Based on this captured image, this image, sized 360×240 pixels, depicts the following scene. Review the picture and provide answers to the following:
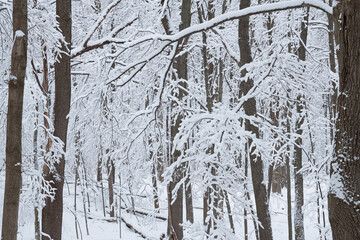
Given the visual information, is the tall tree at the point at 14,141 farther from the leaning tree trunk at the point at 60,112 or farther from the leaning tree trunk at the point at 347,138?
the leaning tree trunk at the point at 347,138

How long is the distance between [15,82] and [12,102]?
224 mm

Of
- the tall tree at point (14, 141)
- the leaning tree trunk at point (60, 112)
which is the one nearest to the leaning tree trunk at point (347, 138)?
the tall tree at point (14, 141)

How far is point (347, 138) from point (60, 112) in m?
4.43

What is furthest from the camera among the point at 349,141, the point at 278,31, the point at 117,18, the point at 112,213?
the point at 112,213

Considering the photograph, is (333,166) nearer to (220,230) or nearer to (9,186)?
(220,230)

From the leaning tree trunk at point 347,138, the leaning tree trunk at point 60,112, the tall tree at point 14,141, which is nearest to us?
the leaning tree trunk at point 347,138

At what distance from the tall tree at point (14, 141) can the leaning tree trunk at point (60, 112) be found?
5.42 feet

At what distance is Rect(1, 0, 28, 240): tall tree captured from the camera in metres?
3.86

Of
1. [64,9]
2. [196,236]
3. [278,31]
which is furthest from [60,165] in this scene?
[278,31]

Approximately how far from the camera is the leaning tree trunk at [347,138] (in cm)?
258

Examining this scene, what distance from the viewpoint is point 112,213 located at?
1630 cm

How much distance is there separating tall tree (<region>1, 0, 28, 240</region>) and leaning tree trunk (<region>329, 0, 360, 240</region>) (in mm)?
3191

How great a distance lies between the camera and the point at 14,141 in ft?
12.8

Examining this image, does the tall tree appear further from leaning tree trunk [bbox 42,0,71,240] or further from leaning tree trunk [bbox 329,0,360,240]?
leaning tree trunk [bbox 329,0,360,240]
